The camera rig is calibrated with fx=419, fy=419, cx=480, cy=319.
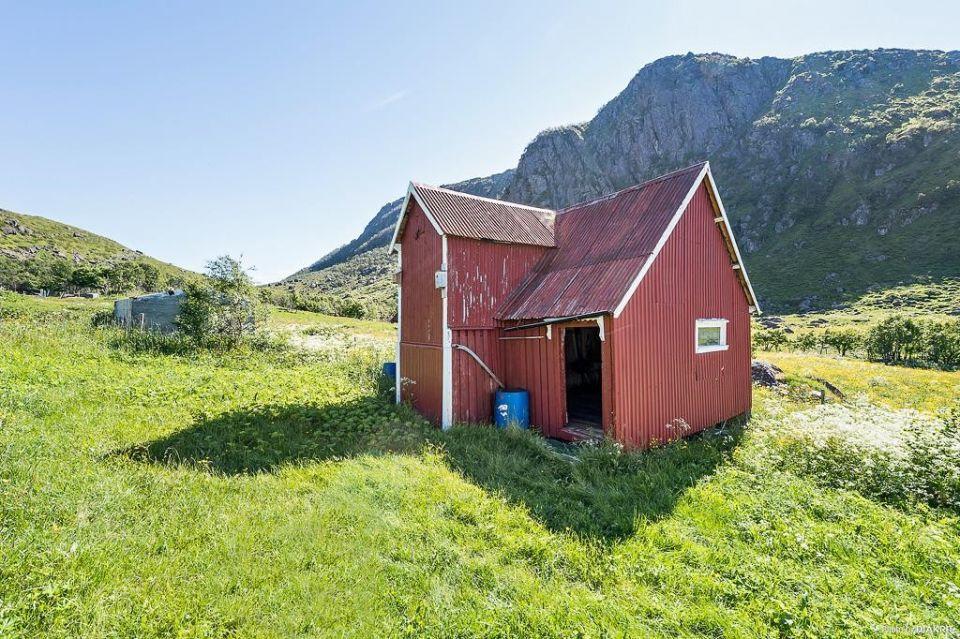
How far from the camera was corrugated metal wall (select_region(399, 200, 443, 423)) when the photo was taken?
35.8ft

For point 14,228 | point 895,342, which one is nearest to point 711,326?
point 895,342

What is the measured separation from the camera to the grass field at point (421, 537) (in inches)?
159

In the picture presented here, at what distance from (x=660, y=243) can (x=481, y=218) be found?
463cm

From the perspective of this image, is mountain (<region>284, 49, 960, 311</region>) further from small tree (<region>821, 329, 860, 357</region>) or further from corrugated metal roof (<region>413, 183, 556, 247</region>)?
corrugated metal roof (<region>413, 183, 556, 247</region>)

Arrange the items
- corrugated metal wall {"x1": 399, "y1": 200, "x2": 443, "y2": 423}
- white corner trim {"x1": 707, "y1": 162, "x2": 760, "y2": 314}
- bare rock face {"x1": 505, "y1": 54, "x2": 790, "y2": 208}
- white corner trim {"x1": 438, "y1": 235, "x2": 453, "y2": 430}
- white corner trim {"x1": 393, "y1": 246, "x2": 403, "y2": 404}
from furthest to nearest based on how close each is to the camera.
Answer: bare rock face {"x1": 505, "y1": 54, "x2": 790, "y2": 208}
white corner trim {"x1": 393, "y1": 246, "x2": 403, "y2": 404}
corrugated metal wall {"x1": 399, "y1": 200, "x2": 443, "y2": 423}
white corner trim {"x1": 707, "y1": 162, "x2": 760, "y2": 314}
white corner trim {"x1": 438, "y1": 235, "x2": 453, "y2": 430}

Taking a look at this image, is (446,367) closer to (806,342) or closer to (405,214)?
(405,214)

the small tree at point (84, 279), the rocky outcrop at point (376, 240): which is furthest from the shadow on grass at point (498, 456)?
the rocky outcrop at point (376, 240)

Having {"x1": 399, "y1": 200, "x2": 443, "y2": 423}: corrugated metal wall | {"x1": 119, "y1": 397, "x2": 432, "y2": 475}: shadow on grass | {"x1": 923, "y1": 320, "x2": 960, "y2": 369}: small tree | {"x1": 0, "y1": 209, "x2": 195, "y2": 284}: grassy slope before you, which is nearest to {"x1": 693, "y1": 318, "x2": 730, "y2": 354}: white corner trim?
{"x1": 399, "y1": 200, "x2": 443, "y2": 423}: corrugated metal wall

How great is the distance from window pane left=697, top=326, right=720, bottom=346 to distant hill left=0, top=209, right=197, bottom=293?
139 feet

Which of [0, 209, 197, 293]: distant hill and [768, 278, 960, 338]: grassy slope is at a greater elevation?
[0, 209, 197, 293]: distant hill

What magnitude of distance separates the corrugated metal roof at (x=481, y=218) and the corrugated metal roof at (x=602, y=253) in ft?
2.79

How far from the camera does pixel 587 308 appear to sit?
9086mm

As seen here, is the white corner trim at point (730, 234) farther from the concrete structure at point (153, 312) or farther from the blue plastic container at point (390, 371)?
the concrete structure at point (153, 312)

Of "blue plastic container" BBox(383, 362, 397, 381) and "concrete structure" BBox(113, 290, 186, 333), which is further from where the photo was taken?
"concrete structure" BBox(113, 290, 186, 333)
